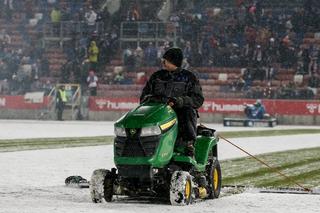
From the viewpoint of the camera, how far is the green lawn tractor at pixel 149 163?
380 inches

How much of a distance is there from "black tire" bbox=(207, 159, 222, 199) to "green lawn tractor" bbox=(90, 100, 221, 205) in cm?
33

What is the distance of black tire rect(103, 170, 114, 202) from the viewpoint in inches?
393

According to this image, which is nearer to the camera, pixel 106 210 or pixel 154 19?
pixel 106 210

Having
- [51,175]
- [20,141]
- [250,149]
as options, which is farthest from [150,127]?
[20,141]

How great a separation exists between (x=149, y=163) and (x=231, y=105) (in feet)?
113

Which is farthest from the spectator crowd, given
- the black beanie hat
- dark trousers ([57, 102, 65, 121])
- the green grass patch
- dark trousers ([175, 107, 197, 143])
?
dark trousers ([175, 107, 197, 143])

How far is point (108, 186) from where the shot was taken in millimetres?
10039

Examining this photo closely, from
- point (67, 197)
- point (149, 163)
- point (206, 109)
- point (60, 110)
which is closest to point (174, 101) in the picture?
point (149, 163)

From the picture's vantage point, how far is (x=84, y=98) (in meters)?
45.3

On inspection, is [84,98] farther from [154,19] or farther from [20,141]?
[20,141]

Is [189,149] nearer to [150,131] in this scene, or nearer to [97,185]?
[150,131]

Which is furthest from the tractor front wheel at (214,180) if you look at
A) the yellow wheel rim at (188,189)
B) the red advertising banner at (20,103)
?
the red advertising banner at (20,103)

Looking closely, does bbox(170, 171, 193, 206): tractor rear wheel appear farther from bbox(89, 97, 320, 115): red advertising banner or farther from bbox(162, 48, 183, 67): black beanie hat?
bbox(89, 97, 320, 115): red advertising banner

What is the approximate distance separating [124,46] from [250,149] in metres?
27.3
